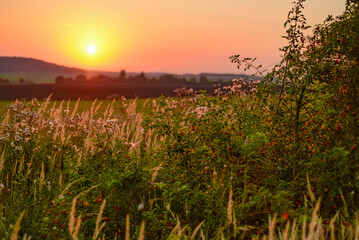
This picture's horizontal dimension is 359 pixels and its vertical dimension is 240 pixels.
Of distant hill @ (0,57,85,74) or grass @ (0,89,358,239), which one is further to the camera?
distant hill @ (0,57,85,74)

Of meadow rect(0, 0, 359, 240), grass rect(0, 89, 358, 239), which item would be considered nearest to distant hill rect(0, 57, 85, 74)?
grass rect(0, 89, 358, 239)

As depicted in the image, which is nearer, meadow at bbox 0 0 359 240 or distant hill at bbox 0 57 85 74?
meadow at bbox 0 0 359 240

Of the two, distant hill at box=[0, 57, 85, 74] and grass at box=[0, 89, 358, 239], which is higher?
distant hill at box=[0, 57, 85, 74]

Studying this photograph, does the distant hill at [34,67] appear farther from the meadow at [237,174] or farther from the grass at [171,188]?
the meadow at [237,174]

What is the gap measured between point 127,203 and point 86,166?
41.0 inches

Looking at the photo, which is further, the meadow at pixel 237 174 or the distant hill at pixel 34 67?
the distant hill at pixel 34 67

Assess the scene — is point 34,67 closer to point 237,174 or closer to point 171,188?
point 237,174

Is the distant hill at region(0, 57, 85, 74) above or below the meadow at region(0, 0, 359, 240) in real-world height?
above

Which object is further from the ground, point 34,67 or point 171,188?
point 34,67

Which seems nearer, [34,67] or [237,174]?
[237,174]

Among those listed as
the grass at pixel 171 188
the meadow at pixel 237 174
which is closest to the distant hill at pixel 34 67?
the grass at pixel 171 188

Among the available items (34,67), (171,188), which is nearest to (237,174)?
(171,188)

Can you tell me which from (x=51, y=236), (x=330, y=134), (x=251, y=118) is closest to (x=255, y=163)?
(x=251, y=118)

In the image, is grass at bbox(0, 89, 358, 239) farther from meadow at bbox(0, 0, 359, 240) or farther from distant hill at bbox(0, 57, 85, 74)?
distant hill at bbox(0, 57, 85, 74)
